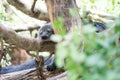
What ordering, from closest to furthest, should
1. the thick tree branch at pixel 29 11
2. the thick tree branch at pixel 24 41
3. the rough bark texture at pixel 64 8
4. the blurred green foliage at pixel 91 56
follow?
the blurred green foliage at pixel 91 56 < the rough bark texture at pixel 64 8 < the thick tree branch at pixel 24 41 < the thick tree branch at pixel 29 11

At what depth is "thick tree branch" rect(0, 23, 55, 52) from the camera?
2550 mm

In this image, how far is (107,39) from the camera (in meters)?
0.67

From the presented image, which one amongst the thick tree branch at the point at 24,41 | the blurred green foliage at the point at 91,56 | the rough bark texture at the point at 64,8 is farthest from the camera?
the thick tree branch at the point at 24,41

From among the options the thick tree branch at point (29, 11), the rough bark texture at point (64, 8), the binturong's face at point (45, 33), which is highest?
the rough bark texture at point (64, 8)

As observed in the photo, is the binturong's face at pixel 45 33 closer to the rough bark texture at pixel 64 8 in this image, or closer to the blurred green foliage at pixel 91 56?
the rough bark texture at pixel 64 8

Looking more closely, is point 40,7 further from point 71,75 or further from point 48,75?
point 71,75

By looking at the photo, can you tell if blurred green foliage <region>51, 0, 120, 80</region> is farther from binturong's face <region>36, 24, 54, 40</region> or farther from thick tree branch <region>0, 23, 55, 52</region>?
binturong's face <region>36, 24, 54, 40</region>

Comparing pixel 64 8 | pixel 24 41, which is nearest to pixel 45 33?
pixel 24 41

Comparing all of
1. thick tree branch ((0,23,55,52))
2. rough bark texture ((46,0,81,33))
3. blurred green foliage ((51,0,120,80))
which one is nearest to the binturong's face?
thick tree branch ((0,23,55,52))

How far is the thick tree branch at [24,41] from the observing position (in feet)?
8.37

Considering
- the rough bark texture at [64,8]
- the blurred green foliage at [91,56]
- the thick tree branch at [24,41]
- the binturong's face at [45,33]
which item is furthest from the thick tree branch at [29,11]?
the blurred green foliage at [91,56]

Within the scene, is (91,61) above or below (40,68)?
above

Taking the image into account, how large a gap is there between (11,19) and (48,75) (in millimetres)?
2583

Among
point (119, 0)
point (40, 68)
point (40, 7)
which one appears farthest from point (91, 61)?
point (119, 0)
